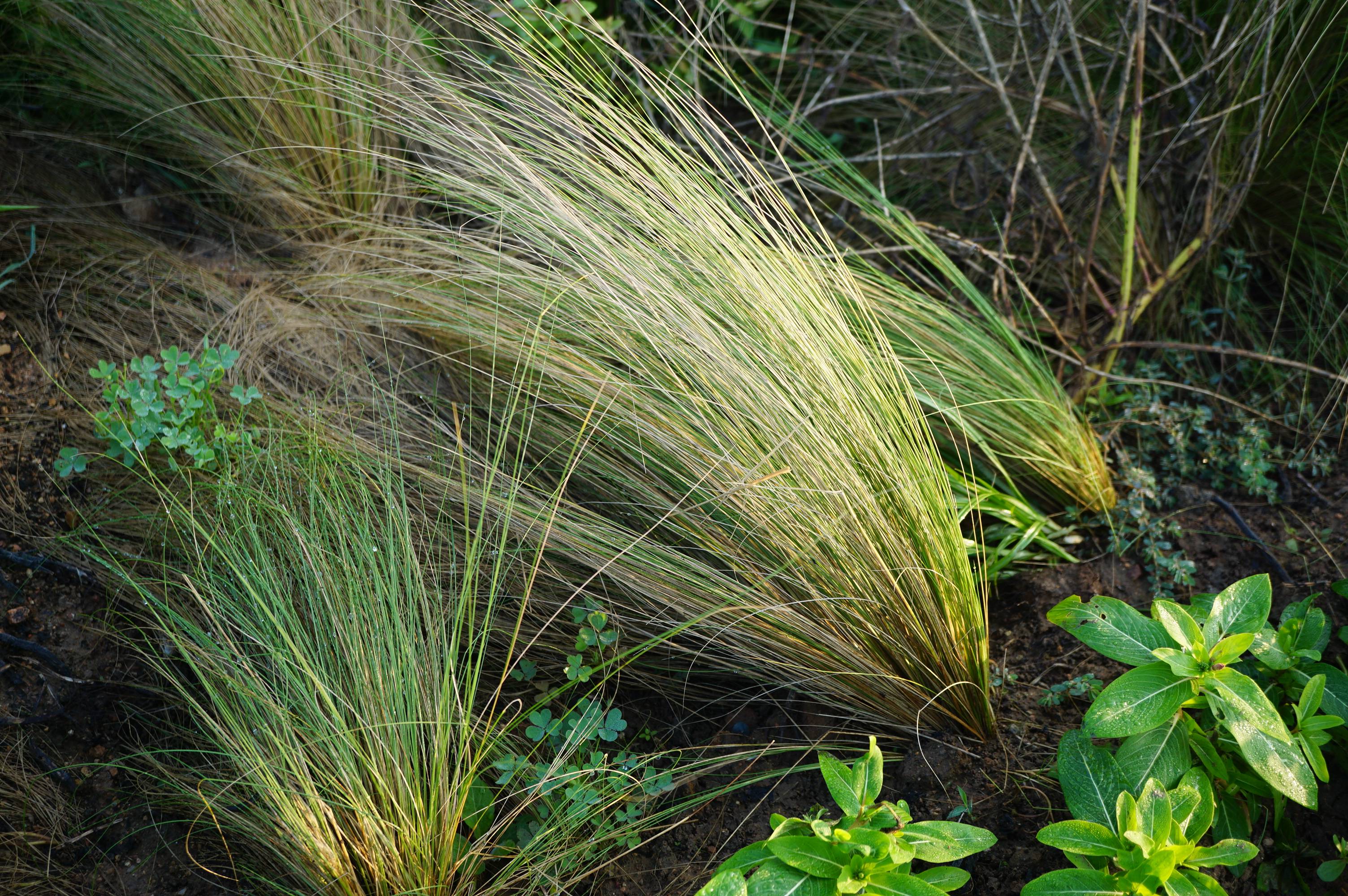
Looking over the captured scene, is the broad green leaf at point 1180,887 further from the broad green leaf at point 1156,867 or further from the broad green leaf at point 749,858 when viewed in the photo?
the broad green leaf at point 749,858

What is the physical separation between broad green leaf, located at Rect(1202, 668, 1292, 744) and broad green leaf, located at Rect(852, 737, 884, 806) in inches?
17.7

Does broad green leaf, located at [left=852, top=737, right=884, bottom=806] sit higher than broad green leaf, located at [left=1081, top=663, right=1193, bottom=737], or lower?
lower

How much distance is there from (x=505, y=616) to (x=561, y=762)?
14.2 inches

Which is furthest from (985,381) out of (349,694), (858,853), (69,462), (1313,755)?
(69,462)

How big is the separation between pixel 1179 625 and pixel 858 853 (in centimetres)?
56

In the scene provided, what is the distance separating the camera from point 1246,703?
3.90 ft

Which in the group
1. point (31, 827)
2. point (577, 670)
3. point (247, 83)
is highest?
point (247, 83)

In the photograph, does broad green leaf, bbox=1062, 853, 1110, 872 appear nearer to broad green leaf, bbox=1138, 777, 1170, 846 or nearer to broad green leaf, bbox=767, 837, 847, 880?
broad green leaf, bbox=1138, 777, 1170, 846

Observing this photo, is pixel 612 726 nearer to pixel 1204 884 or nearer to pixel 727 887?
pixel 727 887

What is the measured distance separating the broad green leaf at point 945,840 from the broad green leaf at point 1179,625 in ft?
1.25

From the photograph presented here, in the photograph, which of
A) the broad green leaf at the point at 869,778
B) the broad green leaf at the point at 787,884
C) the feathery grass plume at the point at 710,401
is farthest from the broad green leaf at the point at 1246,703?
the broad green leaf at the point at 787,884

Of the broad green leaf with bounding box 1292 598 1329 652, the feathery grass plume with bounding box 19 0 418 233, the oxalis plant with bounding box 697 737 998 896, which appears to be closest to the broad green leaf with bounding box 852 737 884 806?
the oxalis plant with bounding box 697 737 998 896

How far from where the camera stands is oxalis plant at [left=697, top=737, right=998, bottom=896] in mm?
1111

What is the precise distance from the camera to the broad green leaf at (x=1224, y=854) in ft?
3.75
